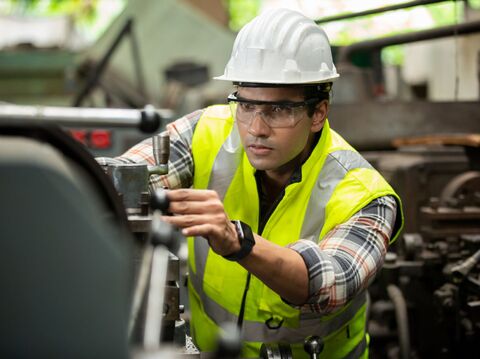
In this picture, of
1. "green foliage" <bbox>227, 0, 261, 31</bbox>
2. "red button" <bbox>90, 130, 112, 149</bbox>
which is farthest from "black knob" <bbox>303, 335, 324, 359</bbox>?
"green foliage" <bbox>227, 0, 261, 31</bbox>

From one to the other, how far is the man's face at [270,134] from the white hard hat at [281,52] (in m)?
0.03

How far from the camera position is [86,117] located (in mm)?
1183

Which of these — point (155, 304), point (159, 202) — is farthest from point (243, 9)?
point (155, 304)

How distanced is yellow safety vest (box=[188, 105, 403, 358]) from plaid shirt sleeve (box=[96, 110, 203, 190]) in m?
0.02

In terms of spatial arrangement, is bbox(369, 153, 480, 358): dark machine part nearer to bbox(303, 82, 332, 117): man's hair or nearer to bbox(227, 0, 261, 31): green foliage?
bbox(303, 82, 332, 117): man's hair

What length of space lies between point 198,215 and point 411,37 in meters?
2.54

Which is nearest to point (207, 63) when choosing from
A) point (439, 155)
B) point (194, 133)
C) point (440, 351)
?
point (439, 155)

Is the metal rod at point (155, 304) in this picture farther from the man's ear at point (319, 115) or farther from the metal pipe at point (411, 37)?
the metal pipe at point (411, 37)

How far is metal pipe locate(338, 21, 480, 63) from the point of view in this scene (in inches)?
139

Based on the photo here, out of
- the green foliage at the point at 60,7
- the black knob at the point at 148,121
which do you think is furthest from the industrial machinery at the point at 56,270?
the green foliage at the point at 60,7

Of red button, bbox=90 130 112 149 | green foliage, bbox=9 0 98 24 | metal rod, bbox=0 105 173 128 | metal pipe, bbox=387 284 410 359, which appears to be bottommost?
metal pipe, bbox=387 284 410 359

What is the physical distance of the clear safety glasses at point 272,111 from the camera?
1.91 m

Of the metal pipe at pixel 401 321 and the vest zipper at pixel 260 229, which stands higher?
the vest zipper at pixel 260 229

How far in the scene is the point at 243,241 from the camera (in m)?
1.54
